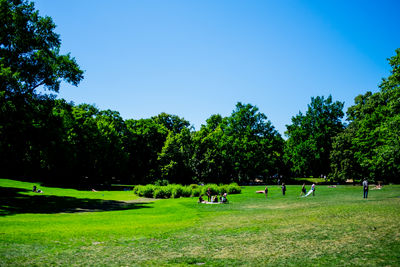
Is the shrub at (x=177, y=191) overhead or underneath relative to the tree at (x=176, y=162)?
underneath

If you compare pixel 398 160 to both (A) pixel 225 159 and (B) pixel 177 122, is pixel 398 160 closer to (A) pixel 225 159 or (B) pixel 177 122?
(A) pixel 225 159

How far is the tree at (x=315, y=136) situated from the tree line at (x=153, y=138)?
0.83ft

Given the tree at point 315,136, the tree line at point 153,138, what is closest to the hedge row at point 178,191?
the tree line at point 153,138

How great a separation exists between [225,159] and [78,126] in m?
34.8

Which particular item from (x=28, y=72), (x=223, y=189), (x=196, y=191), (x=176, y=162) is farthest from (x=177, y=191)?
(x=28, y=72)

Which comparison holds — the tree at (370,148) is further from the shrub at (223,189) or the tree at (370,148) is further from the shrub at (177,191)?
the shrub at (177,191)

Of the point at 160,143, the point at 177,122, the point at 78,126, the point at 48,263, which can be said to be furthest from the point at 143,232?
the point at 177,122

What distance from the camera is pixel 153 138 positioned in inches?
3396

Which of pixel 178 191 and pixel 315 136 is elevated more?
pixel 315 136

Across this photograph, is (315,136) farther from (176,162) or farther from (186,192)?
(186,192)

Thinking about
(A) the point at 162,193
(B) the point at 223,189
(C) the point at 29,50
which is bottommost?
(A) the point at 162,193

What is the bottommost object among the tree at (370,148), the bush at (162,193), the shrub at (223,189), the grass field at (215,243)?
the bush at (162,193)

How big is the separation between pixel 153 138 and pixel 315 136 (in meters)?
45.0

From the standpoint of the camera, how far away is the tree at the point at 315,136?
7331 centimetres
